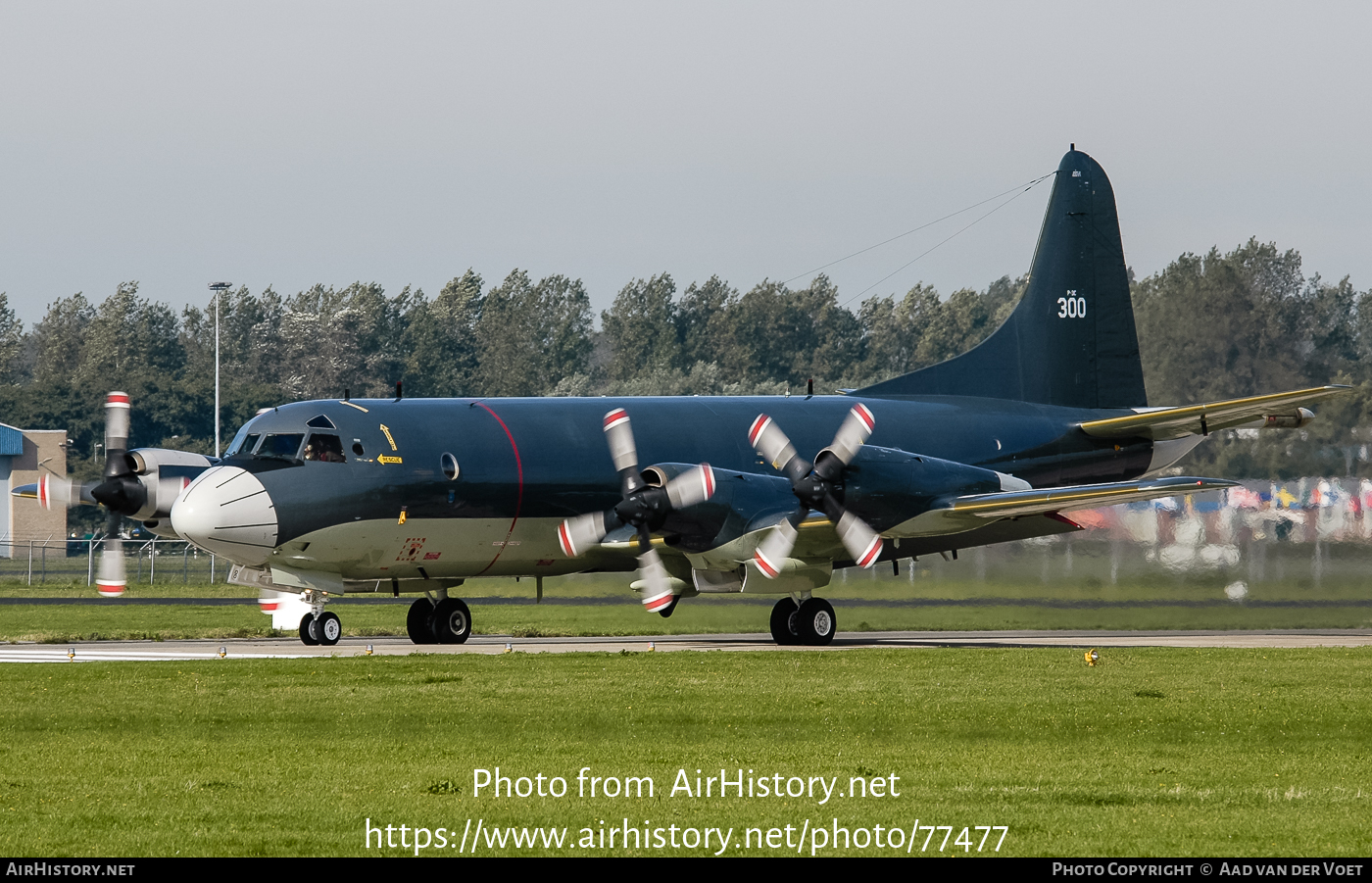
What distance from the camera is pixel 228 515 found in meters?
27.0

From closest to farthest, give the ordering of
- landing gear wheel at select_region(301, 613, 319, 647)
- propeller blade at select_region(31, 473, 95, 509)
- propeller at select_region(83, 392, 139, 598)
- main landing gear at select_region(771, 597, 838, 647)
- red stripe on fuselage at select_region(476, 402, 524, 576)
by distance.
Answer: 1. propeller at select_region(83, 392, 139, 598)
2. red stripe on fuselage at select_region(476, 402, 524, 576)
3. landing gear wheel at select_region(301, 613, 319, 647)
4. propeller blade at select_region(31, 473, 95, 509)
5. main landing gear at select_region(771, 597, 838, 647)

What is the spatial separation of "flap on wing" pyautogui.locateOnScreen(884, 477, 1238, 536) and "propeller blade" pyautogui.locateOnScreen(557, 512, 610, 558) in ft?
17.0

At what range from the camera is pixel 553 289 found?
132500 mm

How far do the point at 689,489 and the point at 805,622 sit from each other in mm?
4394

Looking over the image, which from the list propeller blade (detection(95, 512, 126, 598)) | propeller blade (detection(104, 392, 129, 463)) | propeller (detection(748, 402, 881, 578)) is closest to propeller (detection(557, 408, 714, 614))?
propeller (detection(748, 402, 881, 578))

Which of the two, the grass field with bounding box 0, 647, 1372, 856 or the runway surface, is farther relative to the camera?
the runway surface

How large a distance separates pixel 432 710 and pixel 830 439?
49.2 ft

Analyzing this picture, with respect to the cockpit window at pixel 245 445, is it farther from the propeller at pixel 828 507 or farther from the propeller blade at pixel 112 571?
the propeller at pixel 828 507

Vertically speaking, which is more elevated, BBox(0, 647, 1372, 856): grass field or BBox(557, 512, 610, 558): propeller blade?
BBox(557, 512, 610, 558): propeller blade

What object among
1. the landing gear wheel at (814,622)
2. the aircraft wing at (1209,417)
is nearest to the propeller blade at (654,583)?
the landing gear wheel at (814,622)

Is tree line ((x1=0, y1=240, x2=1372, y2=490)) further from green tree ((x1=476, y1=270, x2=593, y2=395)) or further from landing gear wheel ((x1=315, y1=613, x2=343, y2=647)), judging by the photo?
landing gear wheel ((x1=315, y1=613, x2=343, y2=647))

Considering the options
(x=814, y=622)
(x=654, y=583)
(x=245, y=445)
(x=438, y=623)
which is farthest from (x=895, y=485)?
(x=245, y=445)

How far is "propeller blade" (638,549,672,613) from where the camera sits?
2809 centimetres
